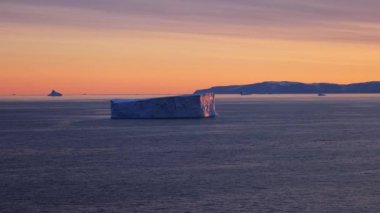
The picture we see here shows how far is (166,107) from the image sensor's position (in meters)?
44.1

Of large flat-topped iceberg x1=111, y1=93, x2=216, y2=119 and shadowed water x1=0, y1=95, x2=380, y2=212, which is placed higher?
large flat-topped iceberg x1=111, y1=93, x2=216, y2=119

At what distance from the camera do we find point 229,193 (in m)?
13.5

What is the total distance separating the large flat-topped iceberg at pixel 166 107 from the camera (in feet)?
139

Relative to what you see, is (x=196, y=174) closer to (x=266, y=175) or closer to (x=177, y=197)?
(x=266, y=175)

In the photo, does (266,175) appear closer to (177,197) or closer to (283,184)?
(283,184)

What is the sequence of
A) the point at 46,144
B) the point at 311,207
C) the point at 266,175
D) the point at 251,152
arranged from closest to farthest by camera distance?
the point at 311,207 → the point at 266,175 → the point at 251,152 → the point at 46,144

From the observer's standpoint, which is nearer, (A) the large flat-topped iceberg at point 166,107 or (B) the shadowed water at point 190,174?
(B) the shadowed water at point 190,174

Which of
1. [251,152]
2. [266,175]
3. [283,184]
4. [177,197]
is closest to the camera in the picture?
[177,197]

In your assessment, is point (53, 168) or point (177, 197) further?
point (53, 168)

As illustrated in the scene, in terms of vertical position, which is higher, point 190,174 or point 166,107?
point 166,107

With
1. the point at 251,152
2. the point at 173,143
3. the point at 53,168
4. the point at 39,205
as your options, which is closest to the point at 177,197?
the point at 39,205

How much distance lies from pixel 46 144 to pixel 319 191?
47.6 feet

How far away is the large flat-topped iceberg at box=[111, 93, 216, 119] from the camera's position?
42.4 metres

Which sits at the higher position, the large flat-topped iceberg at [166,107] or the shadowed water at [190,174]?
the large flat-topped iceberg at [166,107]
